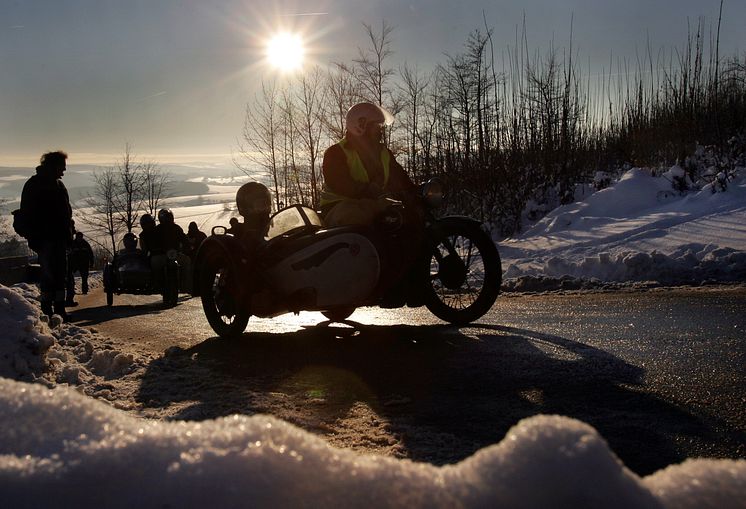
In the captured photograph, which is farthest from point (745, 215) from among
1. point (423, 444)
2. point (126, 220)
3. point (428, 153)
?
point (126, 220)

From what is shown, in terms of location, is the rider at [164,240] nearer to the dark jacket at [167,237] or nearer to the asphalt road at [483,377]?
the dark jacket at [167,237]

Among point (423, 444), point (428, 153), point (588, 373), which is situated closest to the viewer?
point (423, 444)

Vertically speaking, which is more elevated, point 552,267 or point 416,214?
point 416,214

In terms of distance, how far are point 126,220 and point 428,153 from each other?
187 feet

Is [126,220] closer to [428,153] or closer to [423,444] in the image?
[428,153]

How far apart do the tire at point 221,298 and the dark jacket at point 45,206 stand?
362 cm

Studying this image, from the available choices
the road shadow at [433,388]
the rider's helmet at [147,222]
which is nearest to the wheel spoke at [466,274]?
the road shadow at [433,388]

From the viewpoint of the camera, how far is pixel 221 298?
21.4 ft

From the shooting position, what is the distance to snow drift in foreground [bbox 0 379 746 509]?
829 millimetres

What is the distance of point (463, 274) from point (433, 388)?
7.25 feet

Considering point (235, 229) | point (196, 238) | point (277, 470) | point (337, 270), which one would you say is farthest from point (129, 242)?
point (277, 470)

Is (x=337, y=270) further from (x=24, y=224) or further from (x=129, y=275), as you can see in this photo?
(x=129, y=275)

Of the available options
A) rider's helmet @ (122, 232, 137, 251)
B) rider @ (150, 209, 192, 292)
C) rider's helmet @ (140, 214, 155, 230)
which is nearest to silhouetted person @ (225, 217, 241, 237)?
rider @ (150, 209, 192, 292)

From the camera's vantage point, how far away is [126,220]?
245 feet
